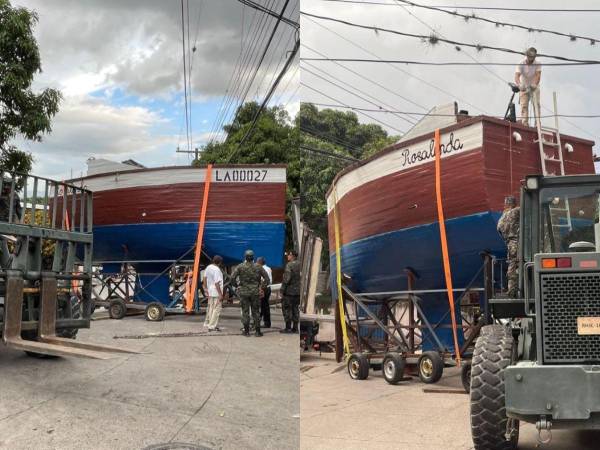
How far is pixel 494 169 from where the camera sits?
8.12 meters

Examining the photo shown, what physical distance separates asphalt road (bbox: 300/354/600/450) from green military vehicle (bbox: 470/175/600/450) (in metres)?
0.56

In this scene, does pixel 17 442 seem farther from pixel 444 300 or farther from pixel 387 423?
pixel 444 300

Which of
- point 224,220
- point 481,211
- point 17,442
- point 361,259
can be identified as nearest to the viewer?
point 17,442

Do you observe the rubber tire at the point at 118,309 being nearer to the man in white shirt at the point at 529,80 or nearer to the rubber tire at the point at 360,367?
the rubber tire at the point at 360,367

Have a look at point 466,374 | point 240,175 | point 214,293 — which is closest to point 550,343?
point 466,374

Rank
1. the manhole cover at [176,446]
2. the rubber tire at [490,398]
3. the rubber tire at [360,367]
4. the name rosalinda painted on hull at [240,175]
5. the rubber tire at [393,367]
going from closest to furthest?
the rubber tire at [490,398] → the manhole cover at [176,446] → the rubber tire at [393,367] → the rubber tire at [360,367] → the name rosalinda painted on hull at [240,175]

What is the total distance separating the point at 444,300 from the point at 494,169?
8.34 ft

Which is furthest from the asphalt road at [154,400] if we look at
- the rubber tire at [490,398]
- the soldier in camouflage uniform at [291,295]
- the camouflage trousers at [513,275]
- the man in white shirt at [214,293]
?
the soldier in camouflage uniform at [291,295]

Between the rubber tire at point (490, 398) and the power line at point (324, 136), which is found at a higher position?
the power line at point (324, 136)

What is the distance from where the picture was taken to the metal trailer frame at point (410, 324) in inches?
321

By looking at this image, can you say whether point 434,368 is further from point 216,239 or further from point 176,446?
point 216,239

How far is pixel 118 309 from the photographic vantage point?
A: 12328 mm

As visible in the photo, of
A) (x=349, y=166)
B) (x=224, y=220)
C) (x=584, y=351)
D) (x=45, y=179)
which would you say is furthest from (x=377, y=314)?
(x=584, y=351)

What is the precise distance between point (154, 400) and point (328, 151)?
4.65 meters
